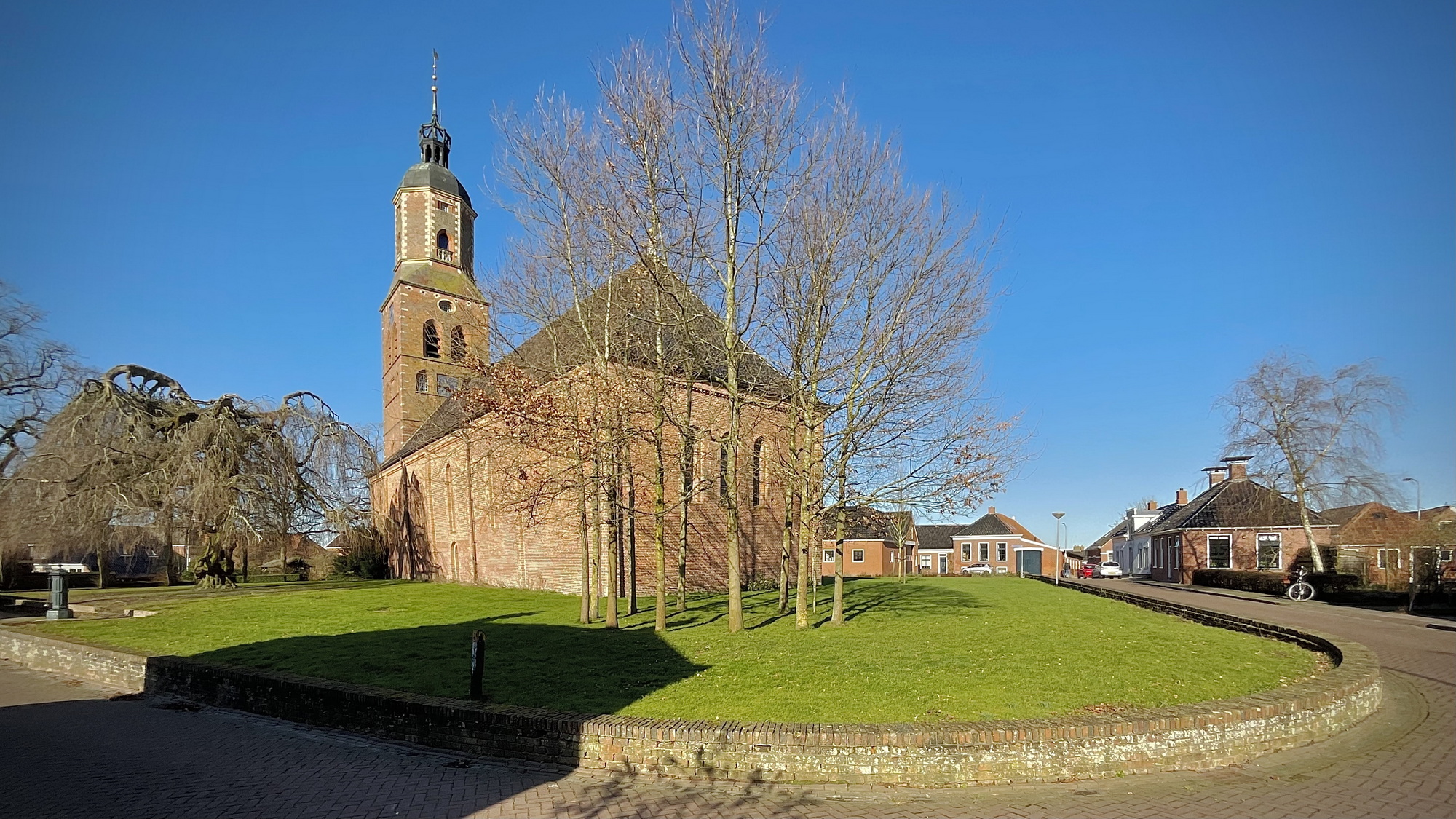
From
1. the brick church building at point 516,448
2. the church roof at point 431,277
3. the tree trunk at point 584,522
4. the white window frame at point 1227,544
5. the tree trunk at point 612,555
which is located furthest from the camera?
the white window frame at point 1227,544

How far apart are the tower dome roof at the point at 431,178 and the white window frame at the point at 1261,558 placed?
1851 inches

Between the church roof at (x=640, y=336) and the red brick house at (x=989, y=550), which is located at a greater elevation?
the church roof at (x=640, y=336)

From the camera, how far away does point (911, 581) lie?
3284 cm

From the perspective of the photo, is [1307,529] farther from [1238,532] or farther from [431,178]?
[431,178]

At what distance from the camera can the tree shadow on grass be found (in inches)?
375

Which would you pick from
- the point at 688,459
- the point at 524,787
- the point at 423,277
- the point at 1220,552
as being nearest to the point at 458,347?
the point at 688,459

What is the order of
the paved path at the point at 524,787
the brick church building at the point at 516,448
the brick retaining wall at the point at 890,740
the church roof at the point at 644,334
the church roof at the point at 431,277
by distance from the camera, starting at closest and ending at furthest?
the paved path at the point at 524,787
the brick retaining wall at the point at 890,740
the church roof at the point at 644,334
the brick church building at the point at 516,448
the church roof at the point at 431,277

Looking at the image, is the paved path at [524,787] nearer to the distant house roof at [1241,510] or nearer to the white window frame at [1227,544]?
the distant house roof at [1241,510]

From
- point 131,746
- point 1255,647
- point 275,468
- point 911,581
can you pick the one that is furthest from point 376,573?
point 1255,647

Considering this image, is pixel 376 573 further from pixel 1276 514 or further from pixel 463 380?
pixel 1276 514

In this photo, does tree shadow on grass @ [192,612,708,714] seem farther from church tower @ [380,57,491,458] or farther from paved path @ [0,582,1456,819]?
church tower @ [380,57,491,458]

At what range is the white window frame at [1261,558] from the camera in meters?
39.1

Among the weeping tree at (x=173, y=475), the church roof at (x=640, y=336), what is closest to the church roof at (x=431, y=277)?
the weeping tree at (x=173, y=475)

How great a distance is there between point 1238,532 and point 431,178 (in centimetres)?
4756
